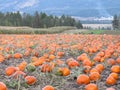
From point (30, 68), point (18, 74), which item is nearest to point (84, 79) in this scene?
point (18, 74)

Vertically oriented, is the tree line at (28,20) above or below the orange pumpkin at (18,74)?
below

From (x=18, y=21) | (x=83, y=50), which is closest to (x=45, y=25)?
(x=18, y=21)

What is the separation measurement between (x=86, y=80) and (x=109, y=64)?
1.33 metres

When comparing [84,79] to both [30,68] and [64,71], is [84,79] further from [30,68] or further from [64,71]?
[30,68]

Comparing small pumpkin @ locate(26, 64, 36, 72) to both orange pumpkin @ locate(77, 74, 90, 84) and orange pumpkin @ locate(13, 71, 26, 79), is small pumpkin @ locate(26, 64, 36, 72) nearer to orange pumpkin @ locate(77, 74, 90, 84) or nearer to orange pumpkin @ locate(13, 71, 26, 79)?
orange pumpkin @ locate(13, 71, 26, 79)

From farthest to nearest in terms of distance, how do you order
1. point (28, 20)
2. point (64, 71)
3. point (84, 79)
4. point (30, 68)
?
point (28, 20) → point (30, 68) → point (64, 71) → point (84, 79)

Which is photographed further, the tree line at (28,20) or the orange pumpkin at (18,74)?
the tree line at (28,20)

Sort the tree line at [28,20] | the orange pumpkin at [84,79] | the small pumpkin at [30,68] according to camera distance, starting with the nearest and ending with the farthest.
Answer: the orange pumpkin at [84,79] → the small pumpkin at [30,68] → the tree line at [28,20]

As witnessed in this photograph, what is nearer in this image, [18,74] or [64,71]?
[18,74]

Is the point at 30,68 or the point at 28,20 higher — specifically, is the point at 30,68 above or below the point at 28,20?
above

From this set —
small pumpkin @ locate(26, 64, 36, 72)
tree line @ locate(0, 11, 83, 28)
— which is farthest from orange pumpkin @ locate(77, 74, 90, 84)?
tree line @ locate(0, 11, 83, 28)

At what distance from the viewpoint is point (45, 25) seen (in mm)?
64188

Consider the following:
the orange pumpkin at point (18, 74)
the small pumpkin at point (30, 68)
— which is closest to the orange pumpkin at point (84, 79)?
the orange pumpkin at point (18, 74)

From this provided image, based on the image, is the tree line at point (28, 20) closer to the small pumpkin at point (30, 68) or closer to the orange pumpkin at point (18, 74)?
the small pumpkin at point (30, 68)
